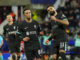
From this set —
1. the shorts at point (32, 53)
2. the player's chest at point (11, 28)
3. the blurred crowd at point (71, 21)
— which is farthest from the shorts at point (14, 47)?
the shorts at point (32, 53)

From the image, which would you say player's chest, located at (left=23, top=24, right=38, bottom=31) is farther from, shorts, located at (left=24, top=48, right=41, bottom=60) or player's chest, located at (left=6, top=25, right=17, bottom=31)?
player's chest, located at (left=6, top=25, right=17, bottom=31)

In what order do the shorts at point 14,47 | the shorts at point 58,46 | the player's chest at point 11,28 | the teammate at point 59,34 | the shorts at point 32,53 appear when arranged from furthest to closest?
the shorts at point 14,47, the player's chest at point 11,28, the shorts at point 58,46, the teammate at point 59,34, the shorts at point 32,53

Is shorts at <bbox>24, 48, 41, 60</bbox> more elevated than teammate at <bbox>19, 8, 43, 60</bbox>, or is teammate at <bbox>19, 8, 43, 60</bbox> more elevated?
teammate at <bbox>19, 8, 43, 60</bbox>

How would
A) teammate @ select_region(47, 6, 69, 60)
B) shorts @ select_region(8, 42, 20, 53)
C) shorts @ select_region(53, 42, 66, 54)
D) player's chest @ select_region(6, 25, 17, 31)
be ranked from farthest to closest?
shorts @ select_region(8, 42, 20, 53) < player's chest @ select_region(6, 25, 17, 31) < shorts @ select_region(53, 42, 66, 54) < teammate @ select_region(47, 6, 69, 60)

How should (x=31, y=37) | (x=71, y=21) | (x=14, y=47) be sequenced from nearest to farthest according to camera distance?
1. (x=31, y=37)
2. (x=14, y=47)
3. (x=71, y=21)

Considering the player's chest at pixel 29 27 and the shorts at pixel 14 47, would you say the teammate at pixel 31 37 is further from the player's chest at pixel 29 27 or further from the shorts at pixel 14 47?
the shorts at pixel 14 47

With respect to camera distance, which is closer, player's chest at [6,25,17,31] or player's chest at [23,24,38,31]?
player's chest at [23,24,38,31]

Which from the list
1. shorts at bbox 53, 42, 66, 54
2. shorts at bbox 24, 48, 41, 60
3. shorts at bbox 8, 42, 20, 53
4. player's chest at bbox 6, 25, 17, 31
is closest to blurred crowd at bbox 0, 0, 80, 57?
shorts at bbox 8, 42, 20, 53

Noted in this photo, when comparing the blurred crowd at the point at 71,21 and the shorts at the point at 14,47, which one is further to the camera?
the blurred crowd at the point at 71,21

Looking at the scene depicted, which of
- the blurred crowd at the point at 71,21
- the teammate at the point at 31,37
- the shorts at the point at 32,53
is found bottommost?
the blurred crowd at the point at 71,21

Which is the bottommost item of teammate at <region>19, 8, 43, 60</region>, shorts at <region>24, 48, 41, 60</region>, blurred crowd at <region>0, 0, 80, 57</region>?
blurred crowd at <region>0, 0, 80, 57</region>

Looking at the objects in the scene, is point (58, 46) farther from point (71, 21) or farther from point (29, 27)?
point (71, 21)

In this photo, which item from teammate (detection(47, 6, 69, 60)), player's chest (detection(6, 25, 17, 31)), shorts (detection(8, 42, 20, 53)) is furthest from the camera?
shorts (detection(8, 42, 20, 53))

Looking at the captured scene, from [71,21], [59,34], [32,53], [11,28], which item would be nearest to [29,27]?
[32,53]
